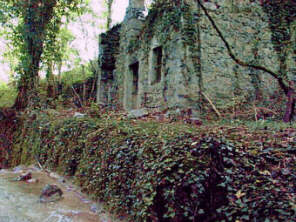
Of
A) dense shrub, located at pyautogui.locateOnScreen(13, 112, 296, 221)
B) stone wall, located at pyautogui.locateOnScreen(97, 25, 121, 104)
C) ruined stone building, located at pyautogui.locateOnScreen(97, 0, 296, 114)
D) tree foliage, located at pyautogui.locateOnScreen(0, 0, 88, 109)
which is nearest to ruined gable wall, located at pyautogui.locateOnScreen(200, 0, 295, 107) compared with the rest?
ruined stone building, located at pyautogui.locateOnScreen(97, 0, 296, 114)

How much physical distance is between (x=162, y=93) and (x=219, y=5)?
3.14 metres

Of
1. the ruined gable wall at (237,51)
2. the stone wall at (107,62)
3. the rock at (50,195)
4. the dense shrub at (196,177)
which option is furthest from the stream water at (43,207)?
the stone wall at (107,62)

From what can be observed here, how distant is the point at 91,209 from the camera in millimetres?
4824

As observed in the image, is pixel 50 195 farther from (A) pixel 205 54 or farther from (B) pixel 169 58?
(A) pixel 205 54

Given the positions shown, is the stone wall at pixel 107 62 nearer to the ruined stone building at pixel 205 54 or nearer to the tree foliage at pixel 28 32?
the tree foliage at pixel 28 32

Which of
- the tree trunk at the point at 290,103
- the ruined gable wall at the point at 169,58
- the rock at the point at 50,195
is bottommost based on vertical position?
the rock at the point at 50,195

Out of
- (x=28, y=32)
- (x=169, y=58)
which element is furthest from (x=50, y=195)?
(x=28, y=32)

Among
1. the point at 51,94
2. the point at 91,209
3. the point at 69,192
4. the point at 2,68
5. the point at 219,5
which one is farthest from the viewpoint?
the point at 2,68

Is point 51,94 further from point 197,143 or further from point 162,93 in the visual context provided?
point 197,143

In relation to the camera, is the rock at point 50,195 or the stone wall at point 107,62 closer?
the rock at point 50,195

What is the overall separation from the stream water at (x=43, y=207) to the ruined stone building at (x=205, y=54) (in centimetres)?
425

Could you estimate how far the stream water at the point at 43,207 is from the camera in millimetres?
4453

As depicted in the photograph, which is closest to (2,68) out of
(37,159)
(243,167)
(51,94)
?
(51,94)

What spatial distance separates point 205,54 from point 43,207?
6.06 meters
